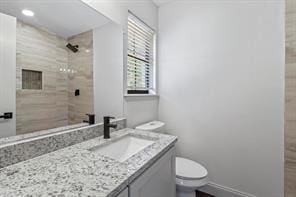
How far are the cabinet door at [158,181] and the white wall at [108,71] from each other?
61 cm

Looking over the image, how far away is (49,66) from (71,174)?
65 cm

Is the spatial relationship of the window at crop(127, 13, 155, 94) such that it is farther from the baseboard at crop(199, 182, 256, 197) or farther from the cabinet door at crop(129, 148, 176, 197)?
the baseboard at crop(199, 182, 256, 197)

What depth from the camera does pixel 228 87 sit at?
1669 mm

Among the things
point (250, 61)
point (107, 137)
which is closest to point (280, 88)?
point (250, 61)

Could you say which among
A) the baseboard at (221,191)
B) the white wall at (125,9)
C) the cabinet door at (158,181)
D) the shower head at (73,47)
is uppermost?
the white wall at (125,9)

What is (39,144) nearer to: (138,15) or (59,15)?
(59,15)

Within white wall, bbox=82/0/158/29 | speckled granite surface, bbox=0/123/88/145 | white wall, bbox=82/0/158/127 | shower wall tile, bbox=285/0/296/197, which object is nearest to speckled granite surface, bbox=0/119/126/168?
speckled granite surface, bbox=0/123/88/145

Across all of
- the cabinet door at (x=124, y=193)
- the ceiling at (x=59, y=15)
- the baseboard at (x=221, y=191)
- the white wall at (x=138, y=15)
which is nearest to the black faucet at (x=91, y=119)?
the white wall at (x=138, y=15)

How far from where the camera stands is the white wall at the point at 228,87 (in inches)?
57.6

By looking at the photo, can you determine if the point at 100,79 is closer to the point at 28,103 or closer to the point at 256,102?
the point at 28,103

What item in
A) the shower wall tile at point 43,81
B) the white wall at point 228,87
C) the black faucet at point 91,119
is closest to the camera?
the shower wall tile at point 43,81

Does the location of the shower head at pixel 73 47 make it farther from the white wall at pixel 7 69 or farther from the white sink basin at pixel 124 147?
the white sink basin at pixel 124 147

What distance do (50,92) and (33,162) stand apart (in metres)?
0.40

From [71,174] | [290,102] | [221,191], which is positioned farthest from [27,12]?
[221,191]
